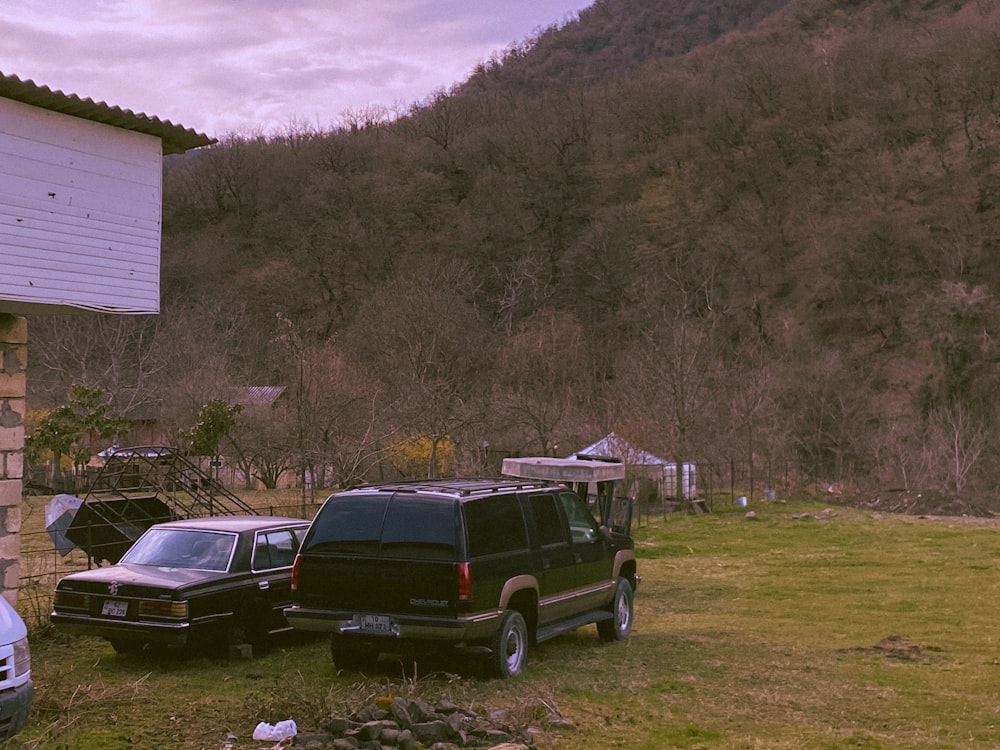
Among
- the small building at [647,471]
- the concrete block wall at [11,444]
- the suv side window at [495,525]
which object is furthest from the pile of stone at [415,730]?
the small building at [647,471]

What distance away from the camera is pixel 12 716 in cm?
600

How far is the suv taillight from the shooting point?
29.0 ft

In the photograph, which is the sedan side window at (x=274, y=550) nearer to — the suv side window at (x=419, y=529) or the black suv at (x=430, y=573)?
the black suv at (x=430, y=573)

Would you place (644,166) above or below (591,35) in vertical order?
below

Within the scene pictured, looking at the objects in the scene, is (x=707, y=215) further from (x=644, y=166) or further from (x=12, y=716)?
(x=12, y=716)

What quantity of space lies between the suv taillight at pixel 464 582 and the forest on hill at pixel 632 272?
45.6ft

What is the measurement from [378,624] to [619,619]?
3.83 m

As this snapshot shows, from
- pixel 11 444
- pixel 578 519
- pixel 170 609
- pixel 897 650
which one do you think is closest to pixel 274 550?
pixel 170 609

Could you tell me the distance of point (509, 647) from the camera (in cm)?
959

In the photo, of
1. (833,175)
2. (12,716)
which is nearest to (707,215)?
(833,175)

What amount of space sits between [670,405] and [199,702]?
2706 centimetres

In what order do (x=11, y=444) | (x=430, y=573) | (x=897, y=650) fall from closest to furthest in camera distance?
1. (x=430, y=573)
2. (x=897, y=650)
3. (x=11, y=444)

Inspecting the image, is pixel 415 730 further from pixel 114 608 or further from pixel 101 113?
pixel 101 113

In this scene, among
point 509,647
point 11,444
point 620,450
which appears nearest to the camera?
point 509,647
